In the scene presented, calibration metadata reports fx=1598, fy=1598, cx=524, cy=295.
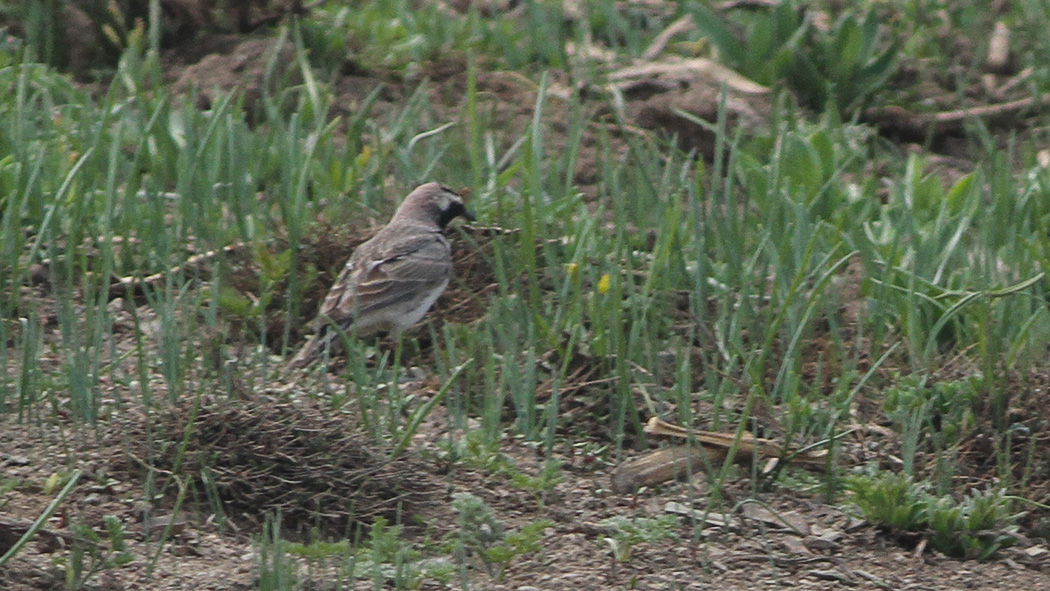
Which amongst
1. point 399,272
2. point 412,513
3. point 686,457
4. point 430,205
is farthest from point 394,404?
point 430,205

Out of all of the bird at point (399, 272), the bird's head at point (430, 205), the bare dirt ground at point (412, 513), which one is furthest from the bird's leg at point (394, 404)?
the bird's head at point (430, 205)

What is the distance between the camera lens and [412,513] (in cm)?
387

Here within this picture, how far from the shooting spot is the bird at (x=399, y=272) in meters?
4.95

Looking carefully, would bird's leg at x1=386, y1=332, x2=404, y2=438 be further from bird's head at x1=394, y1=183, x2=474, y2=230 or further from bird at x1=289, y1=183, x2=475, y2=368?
bird's head at x1=394, y1=183, x2=474, y2=230

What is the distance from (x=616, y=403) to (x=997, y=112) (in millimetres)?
3478

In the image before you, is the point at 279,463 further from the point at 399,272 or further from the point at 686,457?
the point at 399,272

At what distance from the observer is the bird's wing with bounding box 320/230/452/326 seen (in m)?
4.95

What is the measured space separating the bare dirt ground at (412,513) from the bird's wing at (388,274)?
2.47ft

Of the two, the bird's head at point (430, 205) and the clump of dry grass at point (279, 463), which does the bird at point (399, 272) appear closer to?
the bird's head at point (430, 205)

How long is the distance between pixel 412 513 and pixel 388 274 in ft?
4.43

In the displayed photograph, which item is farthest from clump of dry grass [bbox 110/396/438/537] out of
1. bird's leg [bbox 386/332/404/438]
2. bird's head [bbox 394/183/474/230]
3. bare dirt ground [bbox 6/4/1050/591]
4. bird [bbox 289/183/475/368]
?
bird's head [bbox 394/183/474/230]

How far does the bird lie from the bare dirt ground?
2.49 feet

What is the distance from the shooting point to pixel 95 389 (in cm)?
405

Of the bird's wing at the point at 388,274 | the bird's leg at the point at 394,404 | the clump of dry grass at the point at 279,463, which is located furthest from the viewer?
the bird's wing at the point at 388,274
